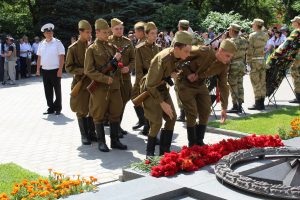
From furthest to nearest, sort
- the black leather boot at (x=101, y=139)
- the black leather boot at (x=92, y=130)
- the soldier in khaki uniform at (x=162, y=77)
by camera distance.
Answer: the black leather boot at (x=92, y=130), the black leather boot at (x=101, y=139), the soldier in khaki uniform at (x=162, y=77)

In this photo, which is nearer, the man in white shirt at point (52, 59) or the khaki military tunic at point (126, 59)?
the khaki military tunic at point (126, 59)

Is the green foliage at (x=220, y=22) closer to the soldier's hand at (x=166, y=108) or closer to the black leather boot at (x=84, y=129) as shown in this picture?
the black leather boot at (x=84, y=129)

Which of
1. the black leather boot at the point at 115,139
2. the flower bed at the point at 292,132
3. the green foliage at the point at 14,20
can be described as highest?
the green foliage at the point at 14,20

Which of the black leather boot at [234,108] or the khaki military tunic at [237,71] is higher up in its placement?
the khaki military tunic at [237,71]

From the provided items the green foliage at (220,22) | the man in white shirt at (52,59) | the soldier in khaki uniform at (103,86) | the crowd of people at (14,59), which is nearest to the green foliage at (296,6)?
the green foliage at (220,22)

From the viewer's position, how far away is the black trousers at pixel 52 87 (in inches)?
463

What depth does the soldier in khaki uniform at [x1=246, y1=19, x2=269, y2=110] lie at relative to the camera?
11711 mm

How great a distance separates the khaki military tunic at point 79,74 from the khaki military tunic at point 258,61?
464cm

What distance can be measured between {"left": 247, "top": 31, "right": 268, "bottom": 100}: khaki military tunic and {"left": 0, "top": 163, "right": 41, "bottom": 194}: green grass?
22.4 feet

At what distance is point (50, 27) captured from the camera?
449 inches

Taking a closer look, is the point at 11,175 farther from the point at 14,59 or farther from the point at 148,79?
the point at 14,59

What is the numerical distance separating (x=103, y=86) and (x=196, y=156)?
9.13ft

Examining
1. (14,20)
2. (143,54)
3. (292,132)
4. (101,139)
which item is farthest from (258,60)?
(14,20)

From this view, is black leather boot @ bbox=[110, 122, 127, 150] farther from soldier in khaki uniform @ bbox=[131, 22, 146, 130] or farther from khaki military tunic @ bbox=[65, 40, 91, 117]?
soldier in khaki uniform @ bbox=[131, 22, 146, 130]
